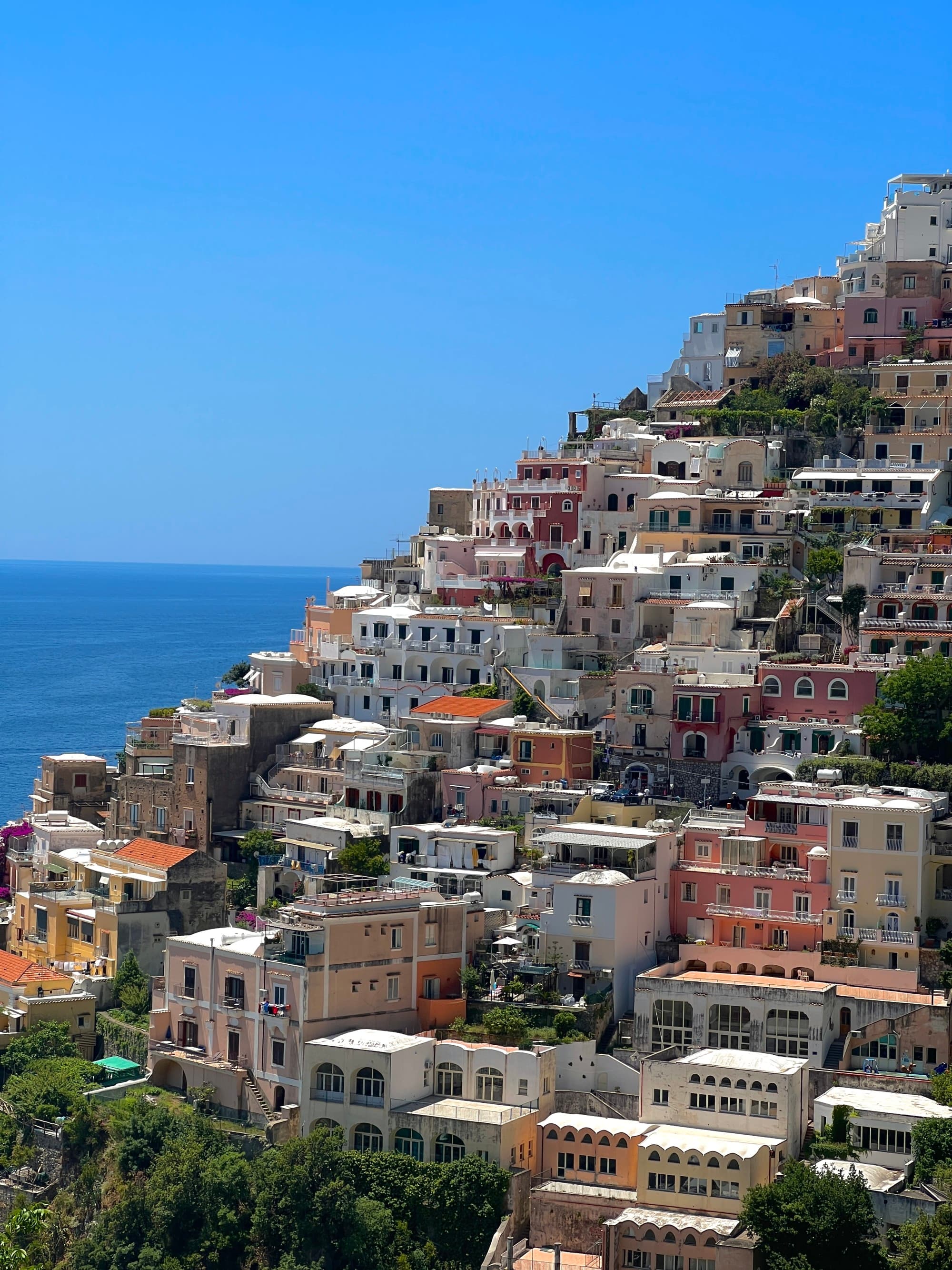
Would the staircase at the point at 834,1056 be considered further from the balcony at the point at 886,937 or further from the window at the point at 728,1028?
the balcony at the point at 886,937

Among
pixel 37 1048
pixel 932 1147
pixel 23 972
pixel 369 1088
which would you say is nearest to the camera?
pixel 932 1147

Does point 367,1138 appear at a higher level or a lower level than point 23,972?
lower

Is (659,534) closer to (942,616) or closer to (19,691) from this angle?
(942,616)

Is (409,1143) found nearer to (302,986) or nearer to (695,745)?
(302,986)

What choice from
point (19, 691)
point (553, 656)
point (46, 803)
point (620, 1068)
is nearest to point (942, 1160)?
point (620, 1068)

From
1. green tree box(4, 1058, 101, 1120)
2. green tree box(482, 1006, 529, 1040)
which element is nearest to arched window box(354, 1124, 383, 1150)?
green tree box(482, 1006, 529, 1040)

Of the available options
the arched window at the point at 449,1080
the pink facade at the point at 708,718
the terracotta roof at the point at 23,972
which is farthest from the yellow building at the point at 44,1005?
the pink facade at the point at 708,718

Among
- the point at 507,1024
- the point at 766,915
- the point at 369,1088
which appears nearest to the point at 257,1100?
the point at 369,1088
